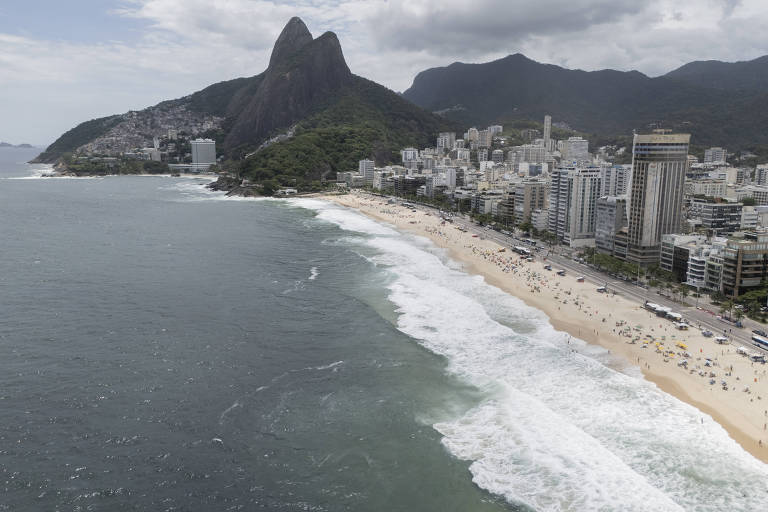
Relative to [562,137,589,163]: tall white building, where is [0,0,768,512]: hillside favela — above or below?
below

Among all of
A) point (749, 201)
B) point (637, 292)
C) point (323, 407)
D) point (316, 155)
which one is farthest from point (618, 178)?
point (316, 155)

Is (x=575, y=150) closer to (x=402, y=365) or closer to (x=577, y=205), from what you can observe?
(x=577, y=205)

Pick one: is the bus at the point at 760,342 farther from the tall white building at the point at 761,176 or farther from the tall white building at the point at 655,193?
the tall white building at the point at 761,176

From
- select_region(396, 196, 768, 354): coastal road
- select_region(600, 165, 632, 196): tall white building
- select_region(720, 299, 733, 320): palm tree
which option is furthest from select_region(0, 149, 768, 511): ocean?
select_region(600, 165, 632, 196): tall white building

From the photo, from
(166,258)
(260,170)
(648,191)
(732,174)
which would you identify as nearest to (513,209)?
(648,191)

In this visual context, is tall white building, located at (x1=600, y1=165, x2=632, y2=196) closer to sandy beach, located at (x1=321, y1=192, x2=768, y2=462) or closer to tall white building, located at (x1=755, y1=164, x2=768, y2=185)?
sandy beach, located at (x1=321, y1=192, x2=768, y2=462)
